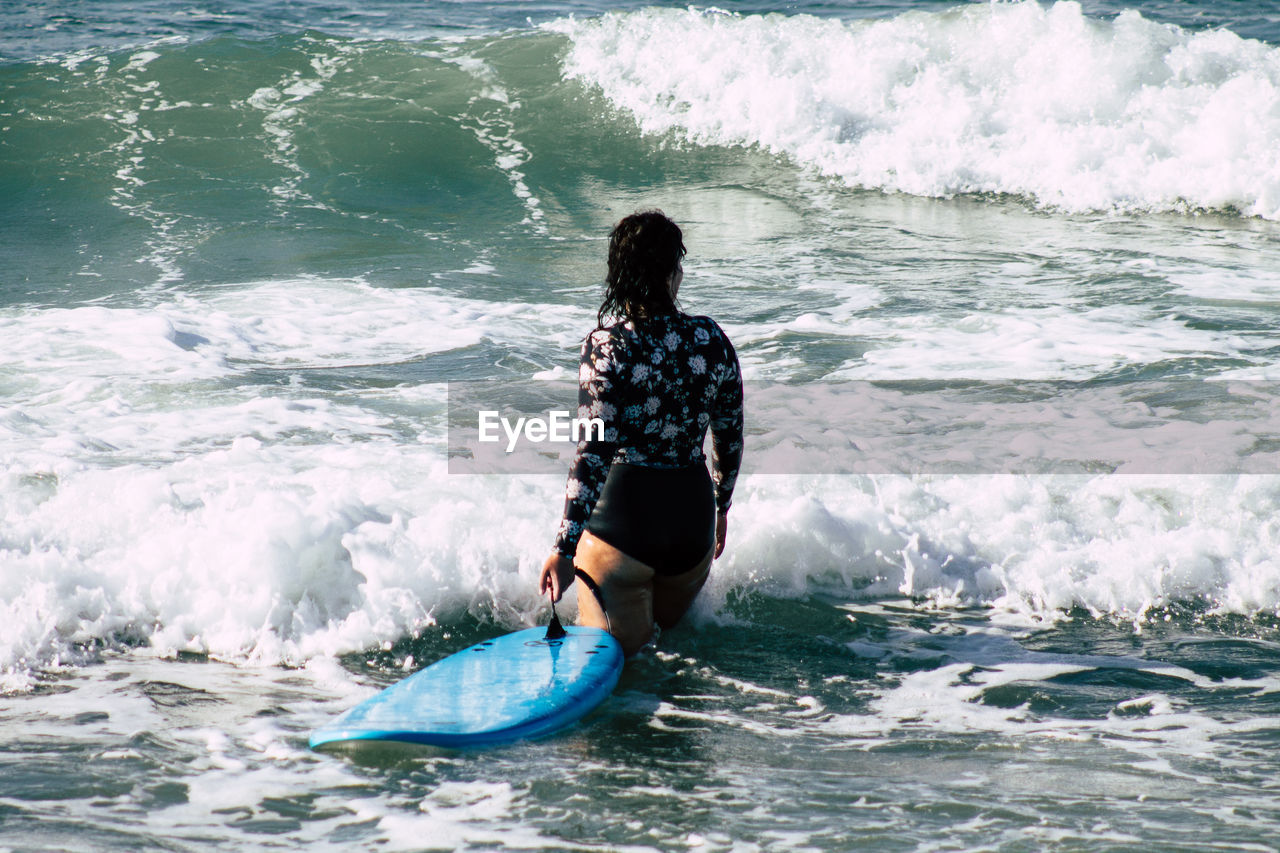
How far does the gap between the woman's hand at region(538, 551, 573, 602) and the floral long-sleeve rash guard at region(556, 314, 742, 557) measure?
26 mm

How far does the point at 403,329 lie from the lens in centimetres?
784

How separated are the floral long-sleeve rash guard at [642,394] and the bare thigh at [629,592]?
20 centimetres

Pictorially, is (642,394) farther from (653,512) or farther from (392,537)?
(392,537)

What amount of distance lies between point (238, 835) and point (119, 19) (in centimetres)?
1633

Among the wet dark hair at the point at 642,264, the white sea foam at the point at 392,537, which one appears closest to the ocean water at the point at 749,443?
the white sea foam at the point at 392,537

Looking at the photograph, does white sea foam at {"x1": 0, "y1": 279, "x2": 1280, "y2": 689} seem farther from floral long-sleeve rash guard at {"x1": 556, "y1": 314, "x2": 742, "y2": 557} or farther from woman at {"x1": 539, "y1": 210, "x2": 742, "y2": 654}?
floral long-sleeve rash guard at {"x1": 556, "y1": 314, "x2": 742, "y2": 557}

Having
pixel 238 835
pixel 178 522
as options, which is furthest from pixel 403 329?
pixel 238 835

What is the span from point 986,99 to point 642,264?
11.2 m

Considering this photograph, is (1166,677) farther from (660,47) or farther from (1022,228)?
(660,47)

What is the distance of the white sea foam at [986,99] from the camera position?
38.7 feet

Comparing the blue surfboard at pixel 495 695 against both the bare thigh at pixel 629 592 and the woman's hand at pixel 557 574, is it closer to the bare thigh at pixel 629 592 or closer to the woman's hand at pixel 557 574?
the bare thigh at pixel 629 592

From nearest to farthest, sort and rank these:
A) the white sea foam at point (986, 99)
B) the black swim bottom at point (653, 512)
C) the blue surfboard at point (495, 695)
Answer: the blue surfboard at point (495, 695) → the black swim bottom at point (653, 512) → the white sea foam at point (986, 99)

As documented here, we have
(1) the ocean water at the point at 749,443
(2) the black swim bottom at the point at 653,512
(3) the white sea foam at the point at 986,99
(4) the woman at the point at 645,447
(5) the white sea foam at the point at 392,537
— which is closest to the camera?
(1) the ocean water at the point at 749,443

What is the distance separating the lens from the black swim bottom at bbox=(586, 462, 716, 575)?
3455 mm
